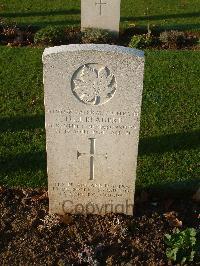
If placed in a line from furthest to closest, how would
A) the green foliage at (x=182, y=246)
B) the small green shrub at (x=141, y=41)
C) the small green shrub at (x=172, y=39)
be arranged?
the small green shrub at (x=172, y=39) < the small green shrub at (x=141, y=41) < the green foliage at (x=182, y=246)

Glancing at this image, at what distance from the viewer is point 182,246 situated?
170 inches

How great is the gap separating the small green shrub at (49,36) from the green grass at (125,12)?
1181mm

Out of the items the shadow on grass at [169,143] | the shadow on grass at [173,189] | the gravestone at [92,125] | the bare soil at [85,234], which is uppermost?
the gravestone at [92,125]

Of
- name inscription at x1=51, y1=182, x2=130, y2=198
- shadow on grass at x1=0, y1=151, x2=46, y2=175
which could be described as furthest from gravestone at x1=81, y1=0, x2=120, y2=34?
name inscription at x1=51, y1=182, x2=130, y2=198

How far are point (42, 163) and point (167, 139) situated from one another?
1754mm

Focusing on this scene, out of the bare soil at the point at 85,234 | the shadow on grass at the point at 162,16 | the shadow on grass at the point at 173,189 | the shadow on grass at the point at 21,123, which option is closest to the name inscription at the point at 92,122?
the bare soil at the point at 85,234

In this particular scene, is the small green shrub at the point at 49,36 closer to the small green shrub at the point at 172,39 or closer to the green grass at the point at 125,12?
the green grass at the point at 125,12

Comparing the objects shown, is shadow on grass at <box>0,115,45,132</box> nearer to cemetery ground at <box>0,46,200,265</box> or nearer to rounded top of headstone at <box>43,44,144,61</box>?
cemetery ground at <box>0,46,200,265</box>

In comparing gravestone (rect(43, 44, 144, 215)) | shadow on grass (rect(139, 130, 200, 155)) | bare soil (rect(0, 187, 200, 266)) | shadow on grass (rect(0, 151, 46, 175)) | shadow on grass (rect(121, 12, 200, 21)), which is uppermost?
shadow on grass (rect(121, 12, 200, 21))

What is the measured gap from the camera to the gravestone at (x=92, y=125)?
3.88m

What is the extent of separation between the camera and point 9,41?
376 inches

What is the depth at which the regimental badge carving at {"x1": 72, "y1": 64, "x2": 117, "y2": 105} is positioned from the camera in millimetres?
3924

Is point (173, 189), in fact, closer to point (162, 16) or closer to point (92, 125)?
point (92, 125)

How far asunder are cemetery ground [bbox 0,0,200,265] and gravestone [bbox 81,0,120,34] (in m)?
1.22
